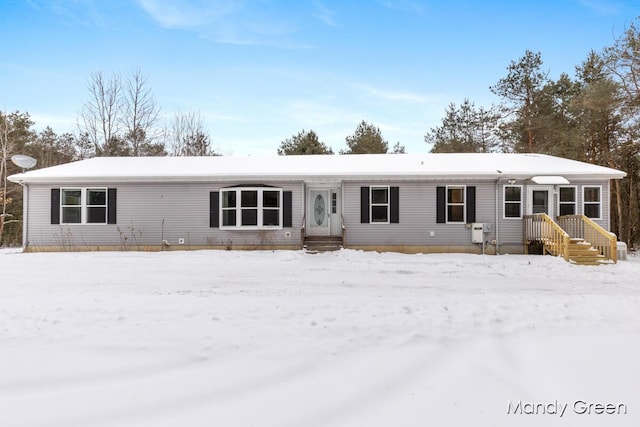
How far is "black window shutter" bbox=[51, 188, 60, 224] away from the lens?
13719 mm

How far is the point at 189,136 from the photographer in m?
28.1

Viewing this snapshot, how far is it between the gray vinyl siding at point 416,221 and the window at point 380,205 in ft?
0.80

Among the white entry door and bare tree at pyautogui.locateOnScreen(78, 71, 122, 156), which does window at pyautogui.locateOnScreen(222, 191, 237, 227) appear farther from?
bare tree at pyautogui.locateOnScreen(78, 71, 122, 156)

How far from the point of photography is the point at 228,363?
3520mm

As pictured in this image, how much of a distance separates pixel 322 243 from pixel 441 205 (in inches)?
187

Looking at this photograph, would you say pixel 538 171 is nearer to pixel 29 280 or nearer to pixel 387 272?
pixel 387 272

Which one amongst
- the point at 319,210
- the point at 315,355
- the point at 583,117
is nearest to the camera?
the point at 315,355

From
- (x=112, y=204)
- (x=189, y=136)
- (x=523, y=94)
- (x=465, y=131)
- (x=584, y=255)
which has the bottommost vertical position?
(x=584, y=255)

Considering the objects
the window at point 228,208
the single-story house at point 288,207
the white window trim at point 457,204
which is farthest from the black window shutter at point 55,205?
the white window trim at point 457,204

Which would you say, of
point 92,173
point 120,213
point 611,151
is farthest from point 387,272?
point 611,151

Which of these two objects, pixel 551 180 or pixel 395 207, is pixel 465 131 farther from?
pixel 395 207

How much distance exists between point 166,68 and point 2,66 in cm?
1038

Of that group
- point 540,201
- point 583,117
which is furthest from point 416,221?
point 583,117

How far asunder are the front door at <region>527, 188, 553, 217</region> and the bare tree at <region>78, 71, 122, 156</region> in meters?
25.7
